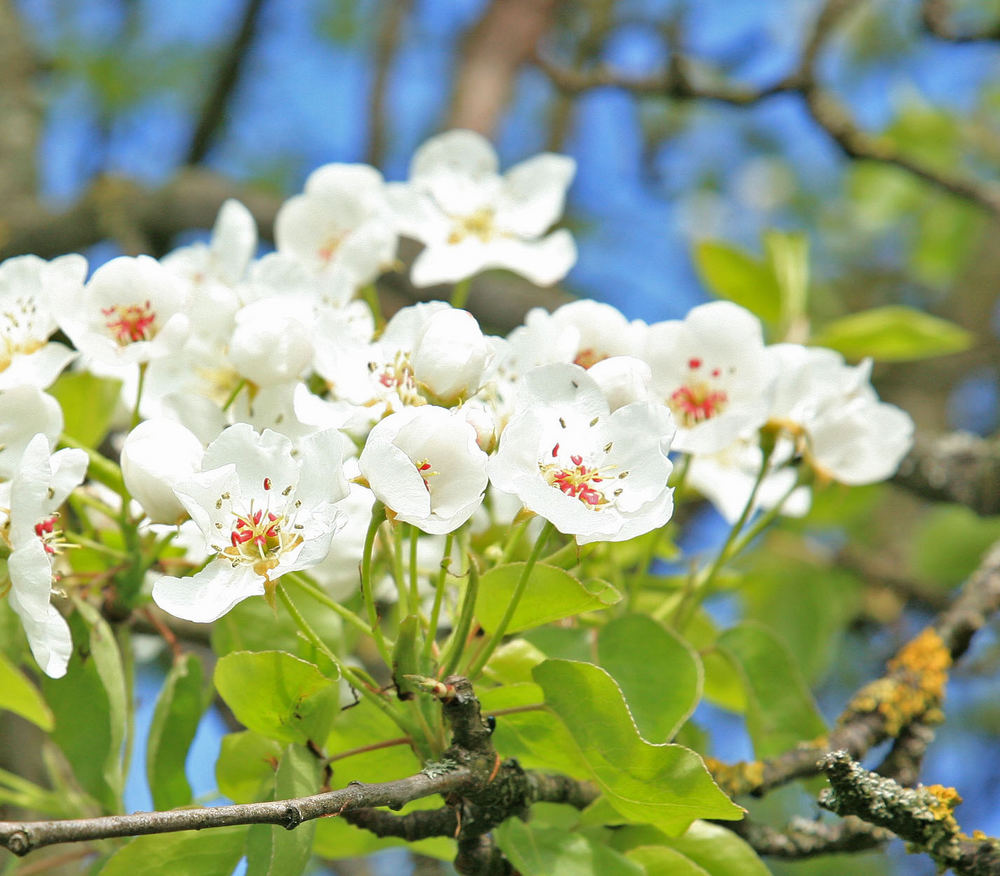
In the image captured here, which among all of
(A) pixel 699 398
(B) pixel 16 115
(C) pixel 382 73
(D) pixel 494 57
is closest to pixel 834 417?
(A) pixel 699 398

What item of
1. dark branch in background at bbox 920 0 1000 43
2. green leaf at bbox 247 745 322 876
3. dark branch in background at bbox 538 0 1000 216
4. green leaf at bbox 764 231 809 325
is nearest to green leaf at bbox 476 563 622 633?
green leaf at bbox 247 745 322 876

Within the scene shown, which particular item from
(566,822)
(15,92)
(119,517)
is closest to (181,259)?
(119,517)

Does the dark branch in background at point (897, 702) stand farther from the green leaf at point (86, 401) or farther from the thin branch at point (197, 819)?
Result: the green leaf at point (86, 401)

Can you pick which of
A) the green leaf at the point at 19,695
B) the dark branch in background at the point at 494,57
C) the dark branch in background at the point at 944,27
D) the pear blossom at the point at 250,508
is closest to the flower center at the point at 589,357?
the pear blossom at the point at 250,508

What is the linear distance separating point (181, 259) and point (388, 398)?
0.53m

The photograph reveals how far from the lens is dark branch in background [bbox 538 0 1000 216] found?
7.74 feet

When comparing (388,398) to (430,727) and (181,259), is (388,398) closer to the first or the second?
(430,727)

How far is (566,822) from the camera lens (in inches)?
49.5

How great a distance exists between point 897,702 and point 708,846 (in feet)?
1.36

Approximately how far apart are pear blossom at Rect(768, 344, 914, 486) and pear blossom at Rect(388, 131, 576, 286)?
0.36m

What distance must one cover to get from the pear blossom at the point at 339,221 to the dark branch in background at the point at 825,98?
3.99 ft

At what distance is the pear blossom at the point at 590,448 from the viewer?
103cm

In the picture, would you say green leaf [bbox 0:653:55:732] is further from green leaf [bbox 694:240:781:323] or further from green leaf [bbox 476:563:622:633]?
green leaf [bbox 694:240:781:323]

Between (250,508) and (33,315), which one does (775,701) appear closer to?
(250,508)
